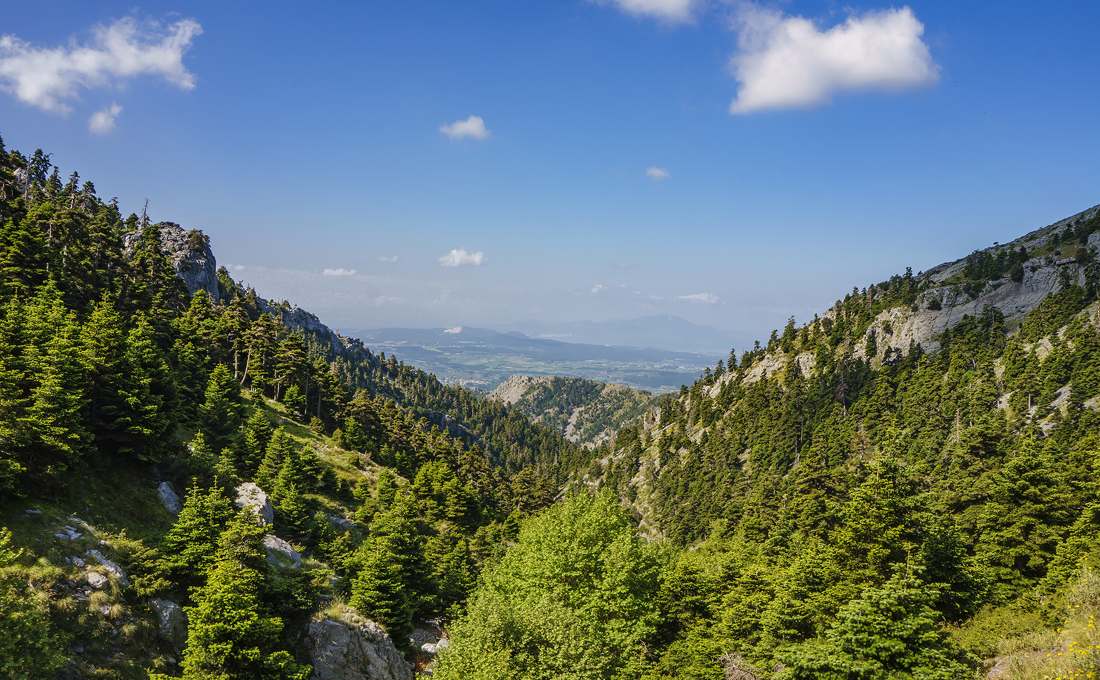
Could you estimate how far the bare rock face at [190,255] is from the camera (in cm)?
12369

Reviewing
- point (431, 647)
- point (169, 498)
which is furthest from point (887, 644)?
point (169, 498)

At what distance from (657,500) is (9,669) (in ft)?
426

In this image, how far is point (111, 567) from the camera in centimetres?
2155

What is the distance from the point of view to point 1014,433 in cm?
7956

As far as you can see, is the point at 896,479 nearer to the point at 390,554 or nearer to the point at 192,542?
the point at 390,554

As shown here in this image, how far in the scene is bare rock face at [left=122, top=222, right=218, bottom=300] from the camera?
124m

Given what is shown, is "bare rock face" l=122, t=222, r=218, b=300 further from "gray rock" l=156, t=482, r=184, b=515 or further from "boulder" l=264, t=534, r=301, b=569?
"boulder" l=264, t=534, r=301, b=569

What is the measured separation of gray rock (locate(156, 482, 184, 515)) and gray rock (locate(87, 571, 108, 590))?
390 inches

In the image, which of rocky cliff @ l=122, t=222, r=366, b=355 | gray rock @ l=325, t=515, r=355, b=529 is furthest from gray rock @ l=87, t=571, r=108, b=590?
rocky cliff @ l=122, t=222, r=366, b=355

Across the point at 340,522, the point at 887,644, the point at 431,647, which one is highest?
the point at 887,644

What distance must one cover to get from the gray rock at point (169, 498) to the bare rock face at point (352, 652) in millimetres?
12038

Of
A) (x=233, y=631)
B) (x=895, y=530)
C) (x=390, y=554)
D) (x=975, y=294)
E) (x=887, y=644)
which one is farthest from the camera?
(x=975, y=294)

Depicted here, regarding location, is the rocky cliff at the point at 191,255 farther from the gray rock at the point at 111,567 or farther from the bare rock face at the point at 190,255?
the gray rock at the point at 111,567

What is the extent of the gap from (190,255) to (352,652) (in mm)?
139841
